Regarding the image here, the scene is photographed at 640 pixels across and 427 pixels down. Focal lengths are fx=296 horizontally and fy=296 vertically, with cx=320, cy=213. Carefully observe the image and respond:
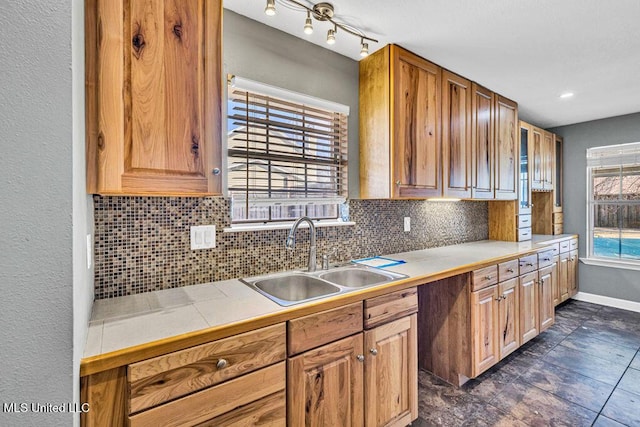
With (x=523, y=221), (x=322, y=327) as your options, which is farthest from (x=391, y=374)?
(x=523, y=221)

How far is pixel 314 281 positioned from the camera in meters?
1.72

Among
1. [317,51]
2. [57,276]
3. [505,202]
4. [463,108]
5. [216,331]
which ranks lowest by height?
[216,331]

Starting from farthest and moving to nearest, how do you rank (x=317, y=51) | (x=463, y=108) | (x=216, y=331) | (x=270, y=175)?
(x=463, y=108), (x=317, y=51), (x=270, y=175), (x=216, y=331)

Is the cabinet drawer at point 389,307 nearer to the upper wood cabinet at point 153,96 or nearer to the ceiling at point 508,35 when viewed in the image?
the upper wood cabinet at point 153,96

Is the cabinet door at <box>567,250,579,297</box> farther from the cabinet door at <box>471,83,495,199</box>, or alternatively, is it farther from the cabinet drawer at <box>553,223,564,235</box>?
the cabinet door at <box>471,83,495,199</box>

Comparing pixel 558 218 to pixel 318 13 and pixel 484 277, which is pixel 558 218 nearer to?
pixel 484 277

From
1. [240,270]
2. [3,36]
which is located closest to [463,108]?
[240,270]

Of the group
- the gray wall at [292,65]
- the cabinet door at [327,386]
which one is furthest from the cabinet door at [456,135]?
the cabinet door at [327,386]

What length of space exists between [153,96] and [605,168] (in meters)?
5.01

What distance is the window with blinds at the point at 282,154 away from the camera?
1.69m

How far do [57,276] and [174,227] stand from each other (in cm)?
84

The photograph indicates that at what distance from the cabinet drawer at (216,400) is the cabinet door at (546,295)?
109 inches

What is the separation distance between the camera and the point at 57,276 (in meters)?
0.67

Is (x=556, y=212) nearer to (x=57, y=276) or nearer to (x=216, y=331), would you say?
(x=216, y=331)
